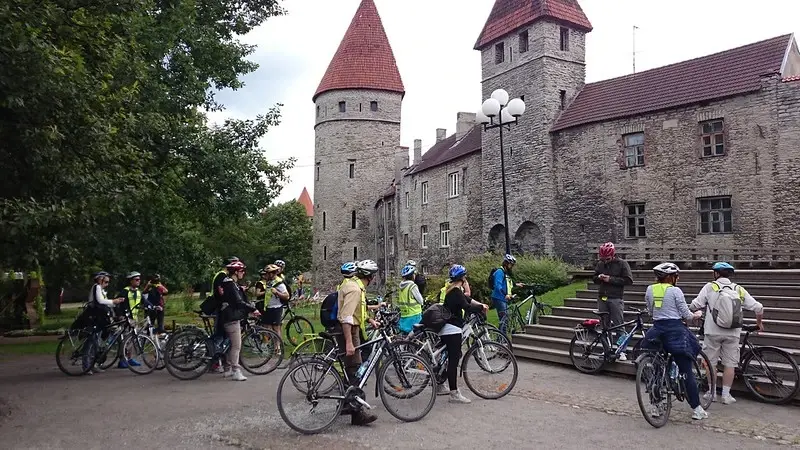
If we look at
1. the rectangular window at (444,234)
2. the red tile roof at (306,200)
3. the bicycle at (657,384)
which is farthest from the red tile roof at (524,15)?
the red tile roof at (306,200)

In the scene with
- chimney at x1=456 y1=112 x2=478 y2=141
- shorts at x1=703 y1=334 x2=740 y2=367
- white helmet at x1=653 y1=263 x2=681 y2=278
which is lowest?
shorts at x1=703 y1=334 x2=740 y2=367

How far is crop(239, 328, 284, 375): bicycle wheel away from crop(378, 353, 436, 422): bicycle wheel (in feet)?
13.8

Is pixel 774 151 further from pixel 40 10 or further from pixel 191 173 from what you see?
pixel 40 10

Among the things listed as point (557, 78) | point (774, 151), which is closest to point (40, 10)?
point (774, 151)

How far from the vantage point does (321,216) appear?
50750 millimetres

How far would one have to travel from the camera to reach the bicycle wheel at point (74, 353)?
11.3 meters

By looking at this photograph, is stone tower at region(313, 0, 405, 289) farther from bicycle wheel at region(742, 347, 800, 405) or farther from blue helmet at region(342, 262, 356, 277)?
blue helmet at region(342, 262, 356, 277)

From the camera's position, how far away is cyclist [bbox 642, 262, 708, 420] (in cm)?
741

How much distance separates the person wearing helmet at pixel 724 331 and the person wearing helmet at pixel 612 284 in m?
2.24

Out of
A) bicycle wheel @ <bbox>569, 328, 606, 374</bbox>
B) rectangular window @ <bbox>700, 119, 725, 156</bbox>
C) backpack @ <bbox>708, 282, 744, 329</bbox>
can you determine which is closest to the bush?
rectangular window @ <bbox>700, 119, 725, 156</bbox>

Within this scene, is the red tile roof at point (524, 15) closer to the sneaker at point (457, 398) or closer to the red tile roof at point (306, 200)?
the sneaker at point (457, 398)

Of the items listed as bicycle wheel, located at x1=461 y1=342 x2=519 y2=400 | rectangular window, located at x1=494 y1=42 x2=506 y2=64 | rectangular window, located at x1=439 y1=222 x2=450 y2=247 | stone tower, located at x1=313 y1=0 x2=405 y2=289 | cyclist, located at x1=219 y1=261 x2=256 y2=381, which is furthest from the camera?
stone tower, located at x1=313 y1=0 x2=405 y2=289

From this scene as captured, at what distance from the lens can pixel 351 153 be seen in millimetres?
49625

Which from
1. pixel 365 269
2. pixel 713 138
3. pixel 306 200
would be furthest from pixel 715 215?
pixel 306 200
